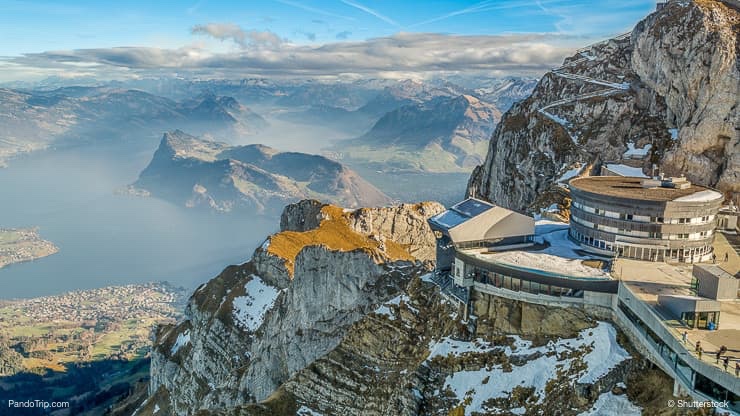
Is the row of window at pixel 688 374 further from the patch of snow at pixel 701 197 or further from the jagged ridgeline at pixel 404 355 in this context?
the patch of snow at pixel 701 197

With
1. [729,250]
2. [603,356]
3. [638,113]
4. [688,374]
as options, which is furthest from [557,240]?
[638,113]

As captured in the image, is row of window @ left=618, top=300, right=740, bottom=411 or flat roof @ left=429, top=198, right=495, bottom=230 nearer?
row of window @ left=618, top=300, right=740, bottom=411

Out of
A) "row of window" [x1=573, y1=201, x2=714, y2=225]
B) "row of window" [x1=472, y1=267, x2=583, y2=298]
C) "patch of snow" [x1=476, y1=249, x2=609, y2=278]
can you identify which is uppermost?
"row of window" [x1=573, y1=201, x2=714, y2=225]

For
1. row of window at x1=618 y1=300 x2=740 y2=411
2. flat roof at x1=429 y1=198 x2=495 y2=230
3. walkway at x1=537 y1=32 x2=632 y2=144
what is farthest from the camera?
walkway at x1=537 y1=32 x2=632 y2=144

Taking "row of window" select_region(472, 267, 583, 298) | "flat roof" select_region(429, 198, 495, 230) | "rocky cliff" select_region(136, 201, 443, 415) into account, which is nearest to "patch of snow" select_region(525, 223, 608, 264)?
"row of window" select_region(472, 267, 583, 298)

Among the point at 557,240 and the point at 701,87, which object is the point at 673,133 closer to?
the point at 701,87

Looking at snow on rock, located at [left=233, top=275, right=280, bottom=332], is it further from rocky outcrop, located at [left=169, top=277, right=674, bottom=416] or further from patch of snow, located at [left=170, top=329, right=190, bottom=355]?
rocky outcrop, located at [left=169, top=277, right=674, bottom=416]

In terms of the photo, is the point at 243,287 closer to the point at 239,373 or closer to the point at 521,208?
the point at 239,373
